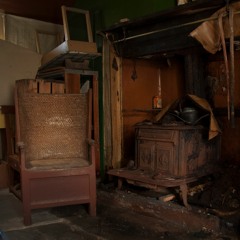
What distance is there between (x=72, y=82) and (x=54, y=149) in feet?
3.12

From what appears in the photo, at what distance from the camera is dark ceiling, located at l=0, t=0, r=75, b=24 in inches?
191

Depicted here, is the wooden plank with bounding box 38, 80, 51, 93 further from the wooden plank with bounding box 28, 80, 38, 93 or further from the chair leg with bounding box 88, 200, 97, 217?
the chair leg with bounding box 88, 200, 97, 217

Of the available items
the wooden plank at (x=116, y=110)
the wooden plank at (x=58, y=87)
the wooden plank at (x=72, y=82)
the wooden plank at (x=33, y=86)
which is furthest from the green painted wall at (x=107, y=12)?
the wooden plank at (x=33, y=86)

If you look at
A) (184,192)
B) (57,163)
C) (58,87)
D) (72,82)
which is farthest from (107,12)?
(184,192)

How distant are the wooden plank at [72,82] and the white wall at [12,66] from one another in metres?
1.03

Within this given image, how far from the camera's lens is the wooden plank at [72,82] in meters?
3.83

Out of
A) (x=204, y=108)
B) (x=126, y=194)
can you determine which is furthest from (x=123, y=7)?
(x=126, y=194)

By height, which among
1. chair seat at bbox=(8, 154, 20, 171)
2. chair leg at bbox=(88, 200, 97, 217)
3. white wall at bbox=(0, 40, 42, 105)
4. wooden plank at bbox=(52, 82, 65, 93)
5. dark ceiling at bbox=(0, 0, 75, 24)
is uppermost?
dark ceiling at bbox=(0, 0, 75, 24)

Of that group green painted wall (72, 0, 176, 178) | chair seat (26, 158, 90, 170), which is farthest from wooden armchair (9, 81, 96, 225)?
green painted wall (72, 0, 176, 178)

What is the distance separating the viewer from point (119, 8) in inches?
157

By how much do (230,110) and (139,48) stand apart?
4.22 ft

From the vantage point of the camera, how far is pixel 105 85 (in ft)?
13.3

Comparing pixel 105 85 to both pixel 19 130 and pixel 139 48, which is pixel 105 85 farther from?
pixel 19 130

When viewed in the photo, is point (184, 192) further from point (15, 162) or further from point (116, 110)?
point (15, 162)
